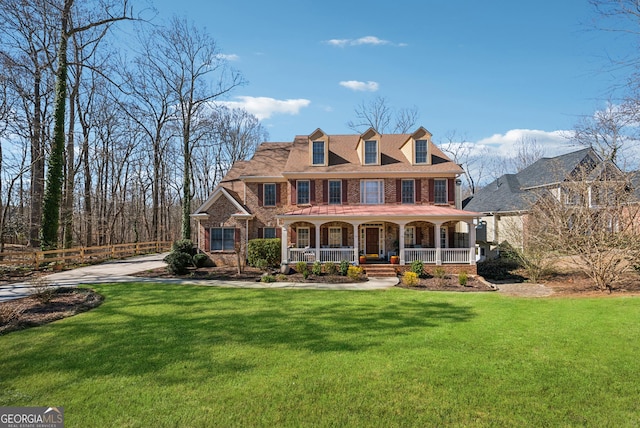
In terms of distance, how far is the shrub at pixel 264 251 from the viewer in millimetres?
18484

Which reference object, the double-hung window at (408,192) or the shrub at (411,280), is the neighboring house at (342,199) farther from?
the shrub at (411,280)

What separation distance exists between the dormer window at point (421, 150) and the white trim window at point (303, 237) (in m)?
8.27

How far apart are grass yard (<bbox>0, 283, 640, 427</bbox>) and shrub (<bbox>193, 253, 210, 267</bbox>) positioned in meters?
9.07

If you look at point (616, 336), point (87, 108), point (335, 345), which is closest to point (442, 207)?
point (616, 336)

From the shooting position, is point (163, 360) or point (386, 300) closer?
point (163, 360)

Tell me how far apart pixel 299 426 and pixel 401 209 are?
598 inches

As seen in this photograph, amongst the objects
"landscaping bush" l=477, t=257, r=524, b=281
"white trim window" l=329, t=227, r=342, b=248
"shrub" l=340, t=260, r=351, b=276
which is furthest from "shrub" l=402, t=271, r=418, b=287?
"landscaping bush" l=477, t=257, r=524, b=281

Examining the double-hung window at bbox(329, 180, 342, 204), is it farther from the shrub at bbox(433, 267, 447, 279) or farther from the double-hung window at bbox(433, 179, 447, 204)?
the shrub at bbox(433, 267, 447, 279)

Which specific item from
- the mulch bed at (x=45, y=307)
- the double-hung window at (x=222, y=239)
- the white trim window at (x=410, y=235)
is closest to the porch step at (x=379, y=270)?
the white trim window at (x=410, y=235)

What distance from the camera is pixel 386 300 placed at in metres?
10.9

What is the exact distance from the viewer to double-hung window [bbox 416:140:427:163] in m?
19.4

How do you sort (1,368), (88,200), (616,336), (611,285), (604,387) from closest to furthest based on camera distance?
(604,387)
(1,368)
(616,336)
(611,285)
(88,200)

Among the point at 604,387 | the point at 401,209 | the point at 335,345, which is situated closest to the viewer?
the point at 604,387

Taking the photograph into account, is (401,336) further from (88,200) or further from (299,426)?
(88,200)
